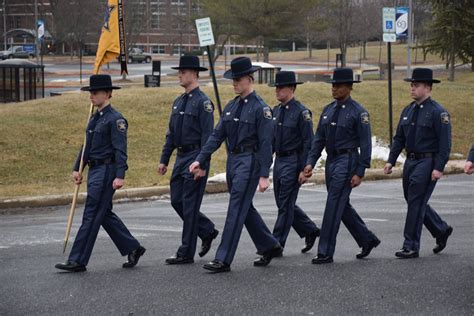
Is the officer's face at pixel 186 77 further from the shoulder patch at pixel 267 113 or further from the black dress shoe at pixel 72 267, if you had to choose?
the black dress shoe at pixel 72 267

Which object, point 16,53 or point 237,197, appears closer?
point 237,197

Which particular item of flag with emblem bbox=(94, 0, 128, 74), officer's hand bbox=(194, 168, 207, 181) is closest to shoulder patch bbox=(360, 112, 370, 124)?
officer's hand bbox=(194, 168, 207, 181)

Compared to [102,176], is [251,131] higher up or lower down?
higher up

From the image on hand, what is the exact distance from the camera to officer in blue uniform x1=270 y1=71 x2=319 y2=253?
996 centimetres

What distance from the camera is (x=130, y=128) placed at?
22.2 meters

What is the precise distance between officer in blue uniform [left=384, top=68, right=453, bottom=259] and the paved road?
0.36 meters

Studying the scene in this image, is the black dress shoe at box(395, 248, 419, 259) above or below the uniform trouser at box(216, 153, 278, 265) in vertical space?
below

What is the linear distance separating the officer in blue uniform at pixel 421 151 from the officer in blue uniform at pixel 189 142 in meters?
2.08

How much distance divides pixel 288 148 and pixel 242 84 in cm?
123

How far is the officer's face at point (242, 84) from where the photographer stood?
9.15 metres

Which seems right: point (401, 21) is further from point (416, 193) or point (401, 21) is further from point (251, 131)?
point (251, 131)

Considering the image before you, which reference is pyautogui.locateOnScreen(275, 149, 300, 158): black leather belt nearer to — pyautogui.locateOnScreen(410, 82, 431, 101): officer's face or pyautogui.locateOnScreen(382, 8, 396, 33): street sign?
pyautogui.locateOnScreen(410, 82, 431, 101): officer's face

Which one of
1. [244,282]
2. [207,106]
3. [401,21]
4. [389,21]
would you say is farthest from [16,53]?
[244,282]

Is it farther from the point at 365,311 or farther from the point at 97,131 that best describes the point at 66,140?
the point at 365,311
